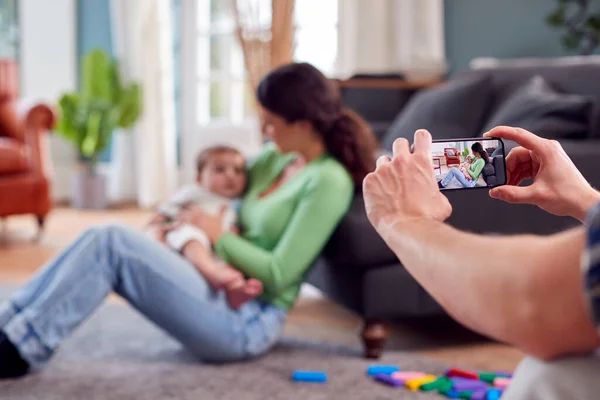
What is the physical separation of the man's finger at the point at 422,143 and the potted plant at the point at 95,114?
4358 millimetres

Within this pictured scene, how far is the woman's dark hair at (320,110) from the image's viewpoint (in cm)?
210

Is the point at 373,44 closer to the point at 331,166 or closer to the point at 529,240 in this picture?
the point at 331,166

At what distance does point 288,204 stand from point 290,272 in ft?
0.58

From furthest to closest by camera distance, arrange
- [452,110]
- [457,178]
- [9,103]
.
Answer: [9,103], [452,110], [457,178]

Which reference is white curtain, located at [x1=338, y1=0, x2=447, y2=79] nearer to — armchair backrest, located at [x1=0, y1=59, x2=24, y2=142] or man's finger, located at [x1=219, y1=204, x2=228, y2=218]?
armchair backrest, located at [x1=0, y1=59, x2=24, y2=142]

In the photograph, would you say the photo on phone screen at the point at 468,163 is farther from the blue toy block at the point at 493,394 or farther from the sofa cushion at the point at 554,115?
the sofa cushion at the point at 554,115

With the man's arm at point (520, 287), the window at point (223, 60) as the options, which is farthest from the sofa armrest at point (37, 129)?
the man's arm at point (520, 287)

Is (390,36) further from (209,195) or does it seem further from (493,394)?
(493,394)

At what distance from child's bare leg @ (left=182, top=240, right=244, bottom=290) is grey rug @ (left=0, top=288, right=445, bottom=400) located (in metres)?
0.24

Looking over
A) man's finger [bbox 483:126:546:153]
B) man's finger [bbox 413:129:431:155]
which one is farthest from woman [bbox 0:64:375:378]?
man's finger [bbox 413:129:431:155]

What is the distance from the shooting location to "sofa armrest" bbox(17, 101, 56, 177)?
163 inches

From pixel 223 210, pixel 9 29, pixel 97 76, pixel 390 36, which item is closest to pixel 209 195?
pixel 223 210

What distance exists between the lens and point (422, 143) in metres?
0.92

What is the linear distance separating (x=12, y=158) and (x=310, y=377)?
97.3 inches
